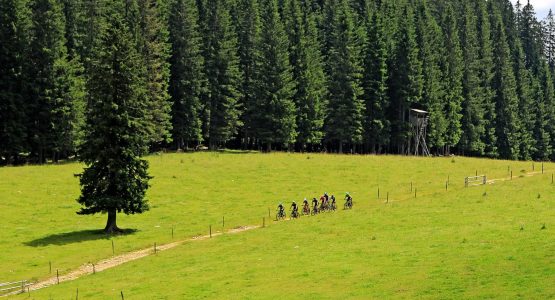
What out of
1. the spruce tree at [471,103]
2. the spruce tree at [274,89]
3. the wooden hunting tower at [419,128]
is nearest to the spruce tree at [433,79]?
the wooden hunting tower at [419,128]

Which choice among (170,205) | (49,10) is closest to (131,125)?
(170,205)

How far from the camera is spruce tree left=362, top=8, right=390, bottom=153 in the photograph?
10788 cm

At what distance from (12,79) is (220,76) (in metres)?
31.5

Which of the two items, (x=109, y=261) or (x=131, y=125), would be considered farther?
A: (x=131, y=125)

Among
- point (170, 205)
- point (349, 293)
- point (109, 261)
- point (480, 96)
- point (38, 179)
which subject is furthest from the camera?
point (480, 96)

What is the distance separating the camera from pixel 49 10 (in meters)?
82.8

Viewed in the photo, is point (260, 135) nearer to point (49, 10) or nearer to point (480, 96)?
point (49, 10)

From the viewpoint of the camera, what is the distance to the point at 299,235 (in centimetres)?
4809

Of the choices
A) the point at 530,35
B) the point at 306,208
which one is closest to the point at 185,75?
the point at 306,208

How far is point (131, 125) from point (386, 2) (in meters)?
91.3

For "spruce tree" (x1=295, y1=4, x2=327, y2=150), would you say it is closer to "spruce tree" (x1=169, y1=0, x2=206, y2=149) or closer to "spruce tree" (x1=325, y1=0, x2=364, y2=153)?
"spruce tree" (x1=325, y1=0, x2=364, y2=153)

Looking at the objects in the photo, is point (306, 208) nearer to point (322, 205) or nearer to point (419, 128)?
point (322, 205)

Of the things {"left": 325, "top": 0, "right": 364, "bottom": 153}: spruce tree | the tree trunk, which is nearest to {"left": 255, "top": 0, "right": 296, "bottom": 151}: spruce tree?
{"left": 325, "top": 0, "right": 364, "bottom": 153}: spruce tree

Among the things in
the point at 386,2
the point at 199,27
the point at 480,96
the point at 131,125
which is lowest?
the point at 131,125
